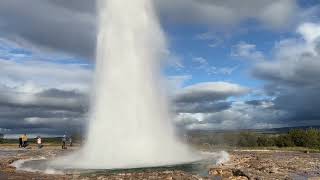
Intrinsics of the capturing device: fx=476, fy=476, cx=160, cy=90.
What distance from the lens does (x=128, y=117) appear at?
87.2ft

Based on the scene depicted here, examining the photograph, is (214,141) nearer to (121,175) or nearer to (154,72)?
(154,72)

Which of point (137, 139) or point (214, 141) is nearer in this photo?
point (137, 139)

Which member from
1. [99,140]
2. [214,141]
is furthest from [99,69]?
[214,141]

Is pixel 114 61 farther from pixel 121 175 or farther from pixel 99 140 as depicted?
pixel 121 175

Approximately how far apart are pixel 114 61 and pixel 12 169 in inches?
370

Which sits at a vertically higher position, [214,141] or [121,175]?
[214,141]

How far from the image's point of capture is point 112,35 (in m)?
29.2

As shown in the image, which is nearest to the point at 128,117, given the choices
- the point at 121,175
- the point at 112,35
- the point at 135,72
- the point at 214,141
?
the point at 135,72

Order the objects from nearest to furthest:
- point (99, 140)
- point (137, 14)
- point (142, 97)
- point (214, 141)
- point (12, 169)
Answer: point (12, 169) < point (99, 140) < point (142, 97) < point (137, 14) < point (214, 141)

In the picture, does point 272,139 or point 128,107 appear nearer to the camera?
point 128,107

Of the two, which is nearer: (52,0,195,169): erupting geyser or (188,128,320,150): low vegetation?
(52,0,195,169): erupting geyser

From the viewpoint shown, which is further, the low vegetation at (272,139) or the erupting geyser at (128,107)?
the low vegetation at (272,139)

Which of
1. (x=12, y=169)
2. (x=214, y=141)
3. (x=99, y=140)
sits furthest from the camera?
(x=214, y=141)

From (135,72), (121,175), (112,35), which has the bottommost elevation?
(121,175)
